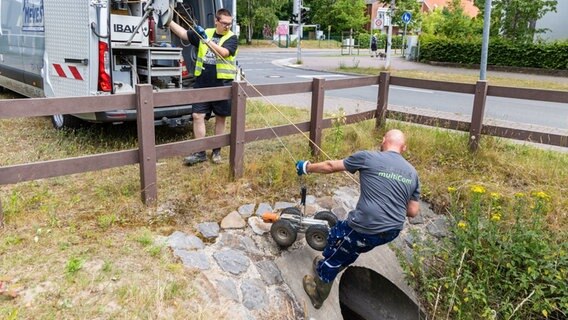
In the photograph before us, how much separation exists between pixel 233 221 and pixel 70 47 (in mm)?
3029

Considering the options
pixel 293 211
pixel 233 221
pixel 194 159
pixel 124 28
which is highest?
pixel 124 28

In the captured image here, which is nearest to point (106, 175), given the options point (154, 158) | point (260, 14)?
point (154, 158)

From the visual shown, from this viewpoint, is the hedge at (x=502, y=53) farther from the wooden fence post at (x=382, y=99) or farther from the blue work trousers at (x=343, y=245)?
the blue work trousers at (x=343, y=245)

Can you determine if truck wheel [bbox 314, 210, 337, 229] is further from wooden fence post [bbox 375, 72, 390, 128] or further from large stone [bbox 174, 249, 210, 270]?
wooden fence post [bbox 375, 72, 390, 128]

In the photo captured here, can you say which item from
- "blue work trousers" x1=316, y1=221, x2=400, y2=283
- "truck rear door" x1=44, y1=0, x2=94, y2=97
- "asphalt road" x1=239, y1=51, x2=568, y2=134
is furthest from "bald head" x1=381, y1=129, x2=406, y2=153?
"asphalt road" x1=239, y1=51, x2=568, y2=134

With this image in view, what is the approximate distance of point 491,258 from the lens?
4.09m

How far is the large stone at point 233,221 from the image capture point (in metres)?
Result: 4.29

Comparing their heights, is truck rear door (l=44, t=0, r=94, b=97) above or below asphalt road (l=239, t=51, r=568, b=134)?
above

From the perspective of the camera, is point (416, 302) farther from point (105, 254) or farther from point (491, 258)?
point (105, 254)

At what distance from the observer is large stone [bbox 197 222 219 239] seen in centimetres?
412

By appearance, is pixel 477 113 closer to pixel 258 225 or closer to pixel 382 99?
pixel 382 99

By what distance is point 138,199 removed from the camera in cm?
440

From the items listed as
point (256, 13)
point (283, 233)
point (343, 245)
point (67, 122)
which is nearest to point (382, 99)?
point (283, 233)

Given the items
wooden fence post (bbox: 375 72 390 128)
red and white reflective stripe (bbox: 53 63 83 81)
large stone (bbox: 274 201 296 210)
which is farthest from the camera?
wooden fence post (bbox: 375 72 390 128)
